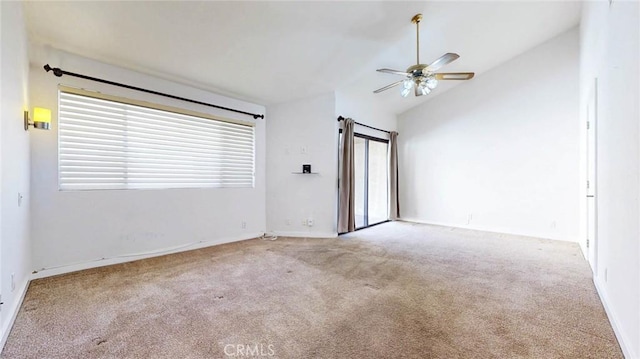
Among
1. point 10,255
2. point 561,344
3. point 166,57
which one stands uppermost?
point 166,57

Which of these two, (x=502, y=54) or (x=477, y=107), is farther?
(x=477, y=107)

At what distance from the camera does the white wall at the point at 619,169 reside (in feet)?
5.37

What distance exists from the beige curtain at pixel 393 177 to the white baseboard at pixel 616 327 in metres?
4.14

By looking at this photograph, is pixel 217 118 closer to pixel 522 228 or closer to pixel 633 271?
pixel 633 271

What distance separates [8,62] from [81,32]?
970 millimetres

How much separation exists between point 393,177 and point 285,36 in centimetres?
440

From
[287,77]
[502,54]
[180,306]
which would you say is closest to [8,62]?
[180,306]

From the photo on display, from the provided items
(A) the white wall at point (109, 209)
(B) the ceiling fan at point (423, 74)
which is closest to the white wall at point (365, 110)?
(B) the ceiling fan at point (423, 74)

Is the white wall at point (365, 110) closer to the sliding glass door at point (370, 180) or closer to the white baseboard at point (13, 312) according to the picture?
the sliding glass door at point (370, 180)

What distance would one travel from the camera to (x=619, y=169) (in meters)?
1.98

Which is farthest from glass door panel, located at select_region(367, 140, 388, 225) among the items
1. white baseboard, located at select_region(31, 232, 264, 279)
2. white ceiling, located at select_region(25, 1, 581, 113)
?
white baseboard, located at select_region(31, 232, 264, 279)

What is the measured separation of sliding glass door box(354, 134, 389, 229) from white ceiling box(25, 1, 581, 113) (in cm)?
140

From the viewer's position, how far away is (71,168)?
3145 millimetres

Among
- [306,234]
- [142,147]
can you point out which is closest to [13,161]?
[142,147]
